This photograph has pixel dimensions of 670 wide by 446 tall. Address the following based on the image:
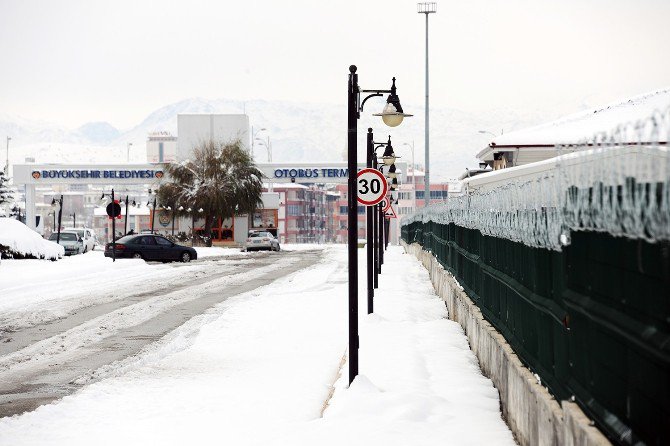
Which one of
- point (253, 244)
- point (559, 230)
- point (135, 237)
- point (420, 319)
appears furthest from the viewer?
point (253, 244)

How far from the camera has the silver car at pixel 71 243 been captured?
2159 inches

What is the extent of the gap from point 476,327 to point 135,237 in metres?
35.7

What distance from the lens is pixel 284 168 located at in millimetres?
84375

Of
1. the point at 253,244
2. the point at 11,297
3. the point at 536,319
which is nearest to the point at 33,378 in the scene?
the point at 536,319

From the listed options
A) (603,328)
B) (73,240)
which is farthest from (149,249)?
(603,328)

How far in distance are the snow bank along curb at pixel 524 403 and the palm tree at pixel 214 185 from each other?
62.7m

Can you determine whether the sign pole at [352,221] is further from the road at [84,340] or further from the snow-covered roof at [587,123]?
the snow-covered roof at [587,123]

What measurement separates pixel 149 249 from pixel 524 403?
1588 inches

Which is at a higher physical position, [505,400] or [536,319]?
[536,319]

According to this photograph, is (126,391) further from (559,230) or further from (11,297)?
(11,297)

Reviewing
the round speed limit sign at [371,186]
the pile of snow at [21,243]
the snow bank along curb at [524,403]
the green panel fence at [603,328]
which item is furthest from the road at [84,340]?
the pile of snow at [21,243]

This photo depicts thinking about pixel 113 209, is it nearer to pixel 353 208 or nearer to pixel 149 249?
pixel 149 249

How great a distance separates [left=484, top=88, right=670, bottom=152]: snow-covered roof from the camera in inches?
1500

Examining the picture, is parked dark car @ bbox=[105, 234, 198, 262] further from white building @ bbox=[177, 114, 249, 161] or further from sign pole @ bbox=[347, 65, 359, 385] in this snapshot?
white building @ bbox=[177, 114, 249, 161]
